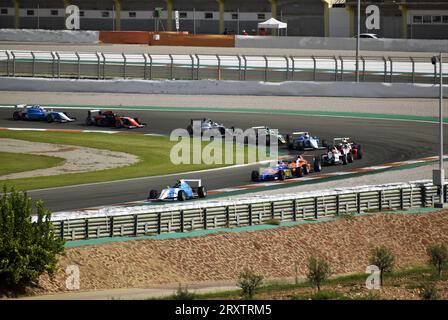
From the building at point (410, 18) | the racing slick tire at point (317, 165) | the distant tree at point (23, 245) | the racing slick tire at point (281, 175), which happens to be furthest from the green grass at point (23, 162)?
the building at point (410, 18)

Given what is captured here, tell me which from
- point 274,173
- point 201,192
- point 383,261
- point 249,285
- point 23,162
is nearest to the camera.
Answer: point 249,285

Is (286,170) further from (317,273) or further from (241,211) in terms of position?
(317,273)

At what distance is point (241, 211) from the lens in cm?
3300

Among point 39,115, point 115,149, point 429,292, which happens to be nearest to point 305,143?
point 115,149

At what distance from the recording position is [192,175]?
133ft

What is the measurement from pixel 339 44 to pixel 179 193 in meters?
36.0

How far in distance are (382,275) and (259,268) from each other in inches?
120

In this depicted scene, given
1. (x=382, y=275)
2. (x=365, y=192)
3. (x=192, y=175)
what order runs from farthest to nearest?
1. (x=192, y=175)
2. (x=365, y=192)
3. (x=382, y=275)

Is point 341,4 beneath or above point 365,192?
above

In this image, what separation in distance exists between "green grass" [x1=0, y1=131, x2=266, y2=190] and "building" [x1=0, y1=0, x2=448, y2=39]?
89.0ft
